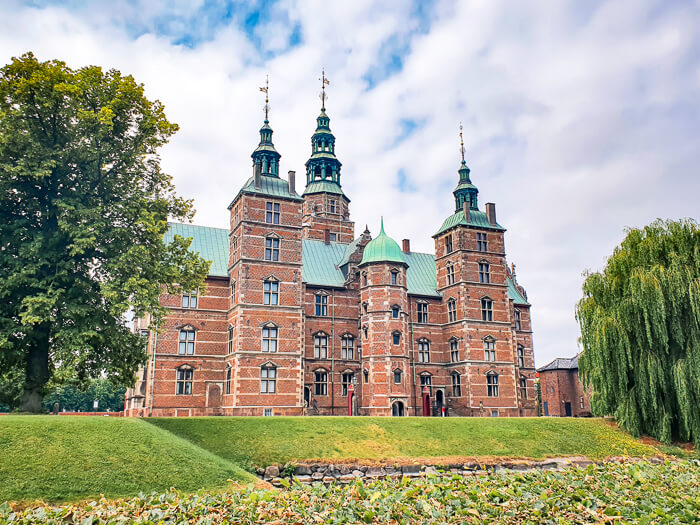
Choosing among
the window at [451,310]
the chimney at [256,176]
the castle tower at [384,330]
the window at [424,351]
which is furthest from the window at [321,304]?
the window at [451,310]

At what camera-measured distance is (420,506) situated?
829 cm

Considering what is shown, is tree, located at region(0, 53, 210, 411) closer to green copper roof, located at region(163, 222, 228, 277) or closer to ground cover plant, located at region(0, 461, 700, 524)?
ground cover plant, located at region(0, 461, 700, 524)

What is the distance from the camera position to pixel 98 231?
22906mm

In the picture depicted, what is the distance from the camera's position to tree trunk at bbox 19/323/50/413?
2320 centimetres

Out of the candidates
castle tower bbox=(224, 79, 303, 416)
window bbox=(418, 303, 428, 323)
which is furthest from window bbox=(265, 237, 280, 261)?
window bbox=(418, 303, 428, 323)

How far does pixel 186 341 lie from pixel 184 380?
2.73 m

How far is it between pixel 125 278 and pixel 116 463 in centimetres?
837

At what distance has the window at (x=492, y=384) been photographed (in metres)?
45.4

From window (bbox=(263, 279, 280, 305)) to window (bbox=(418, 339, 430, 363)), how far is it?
1416 centimetres

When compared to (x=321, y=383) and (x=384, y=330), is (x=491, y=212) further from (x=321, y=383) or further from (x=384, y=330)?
(x=321, y=383)

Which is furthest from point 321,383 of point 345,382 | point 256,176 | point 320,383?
point 256,176

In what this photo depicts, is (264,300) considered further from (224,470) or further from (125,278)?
(224,470)

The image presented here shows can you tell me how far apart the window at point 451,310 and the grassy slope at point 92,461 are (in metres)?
30.2

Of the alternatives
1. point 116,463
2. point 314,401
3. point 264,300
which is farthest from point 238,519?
point 314,401
